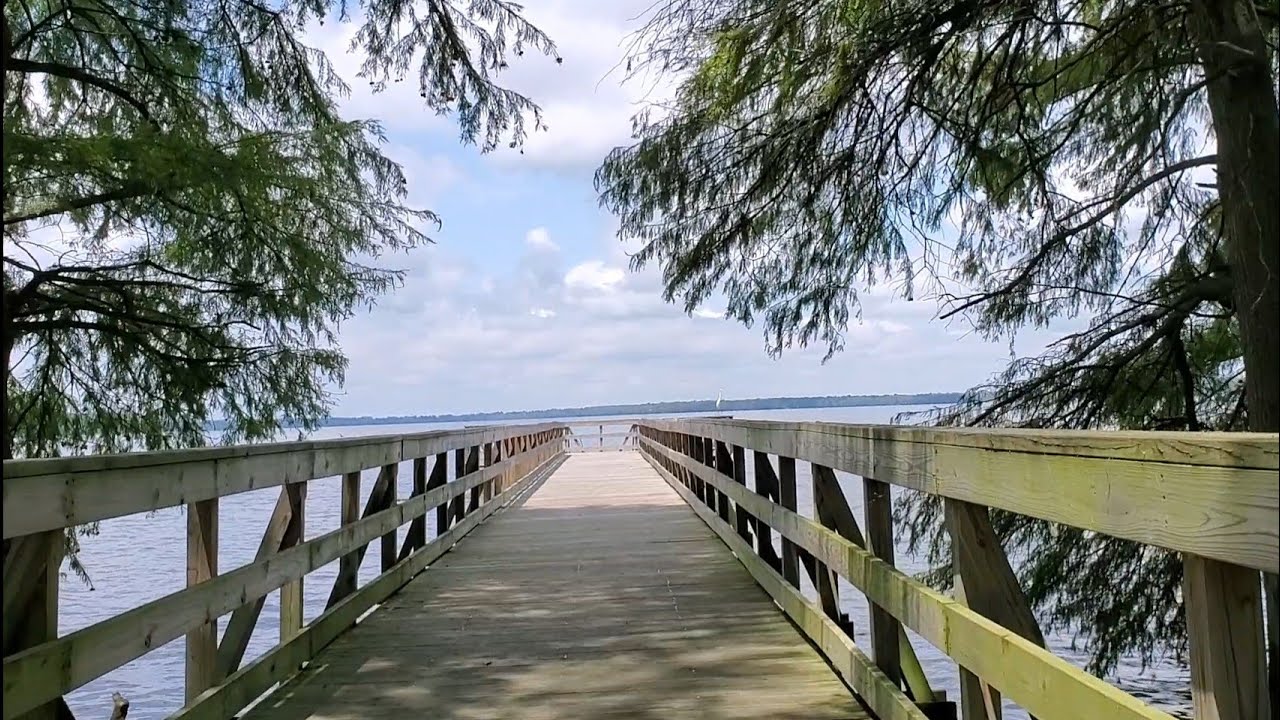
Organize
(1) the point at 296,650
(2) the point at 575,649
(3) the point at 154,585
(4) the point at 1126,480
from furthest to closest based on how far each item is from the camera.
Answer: (3) the point at 154,585 → (2) the point at 575,649 → (1) the point at 296,650 → (4) the point at 1126,480

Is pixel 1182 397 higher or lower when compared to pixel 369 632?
higher

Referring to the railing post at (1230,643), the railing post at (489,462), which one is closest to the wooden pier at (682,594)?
the railing post at (1230,643)

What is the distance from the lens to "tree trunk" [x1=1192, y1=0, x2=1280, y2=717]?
4.68 m

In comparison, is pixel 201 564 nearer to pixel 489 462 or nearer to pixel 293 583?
pixel 293 583

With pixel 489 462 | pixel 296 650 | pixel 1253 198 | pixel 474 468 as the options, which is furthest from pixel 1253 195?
pixel 489 462

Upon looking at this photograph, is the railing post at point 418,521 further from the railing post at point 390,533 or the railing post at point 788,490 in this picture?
the railing post at point 788,490

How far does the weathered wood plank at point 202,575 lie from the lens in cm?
324

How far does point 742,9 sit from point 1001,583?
3.53 metres

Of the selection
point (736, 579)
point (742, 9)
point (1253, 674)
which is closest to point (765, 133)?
point (742, 9)

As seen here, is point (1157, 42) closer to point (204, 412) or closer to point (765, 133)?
point (765, 133)

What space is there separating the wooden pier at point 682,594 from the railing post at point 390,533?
2cm

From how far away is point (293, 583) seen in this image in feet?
13.6

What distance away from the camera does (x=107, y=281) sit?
6.89 m

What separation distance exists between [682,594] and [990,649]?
350 centimetres
